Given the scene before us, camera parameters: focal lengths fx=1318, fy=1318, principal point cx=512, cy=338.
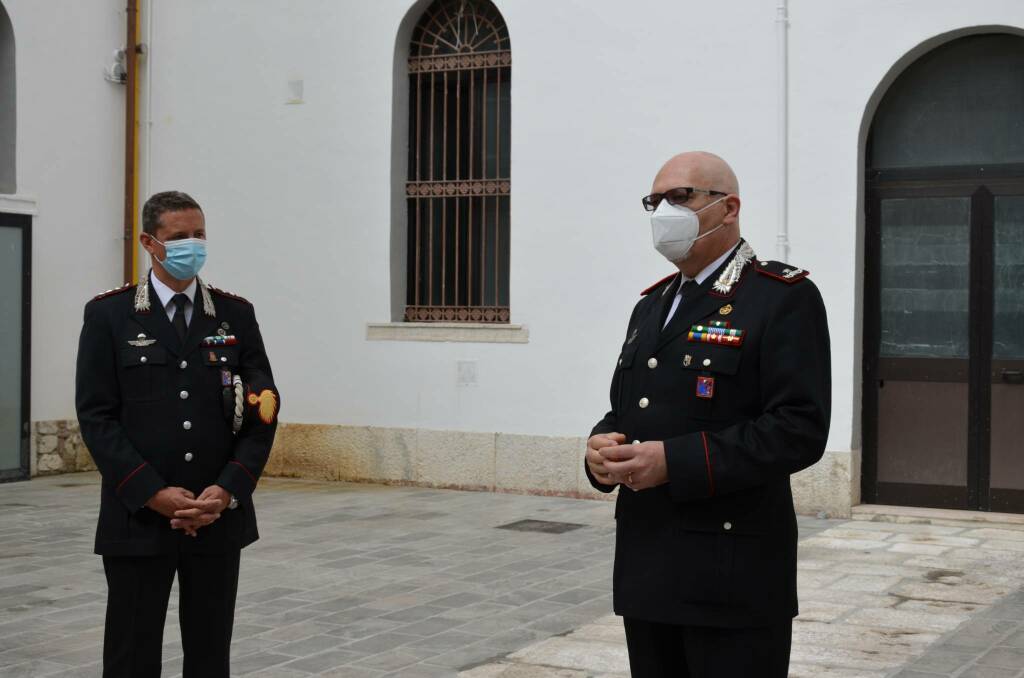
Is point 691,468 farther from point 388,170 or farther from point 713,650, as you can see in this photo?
point 388,170

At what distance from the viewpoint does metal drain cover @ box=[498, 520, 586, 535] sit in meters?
8.96

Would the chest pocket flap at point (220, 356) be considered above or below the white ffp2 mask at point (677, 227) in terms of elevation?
below

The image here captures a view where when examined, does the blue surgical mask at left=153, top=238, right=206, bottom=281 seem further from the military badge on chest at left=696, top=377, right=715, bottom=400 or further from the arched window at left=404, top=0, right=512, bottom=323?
the arched window at left=404, top=0, right=512, bottom=323

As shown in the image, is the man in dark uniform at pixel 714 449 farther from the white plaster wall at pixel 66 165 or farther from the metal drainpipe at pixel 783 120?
the white plaster wall at pixel 66 165

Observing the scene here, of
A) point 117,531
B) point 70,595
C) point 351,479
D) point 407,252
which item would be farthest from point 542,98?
point 117,531

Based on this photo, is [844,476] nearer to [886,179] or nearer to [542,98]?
[886,179]

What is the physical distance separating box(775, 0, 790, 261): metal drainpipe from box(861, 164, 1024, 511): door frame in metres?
0.64

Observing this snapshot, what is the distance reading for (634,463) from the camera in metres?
2.99

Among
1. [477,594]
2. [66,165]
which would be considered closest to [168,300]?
[477,594]

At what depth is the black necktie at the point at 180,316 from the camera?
12.9ft

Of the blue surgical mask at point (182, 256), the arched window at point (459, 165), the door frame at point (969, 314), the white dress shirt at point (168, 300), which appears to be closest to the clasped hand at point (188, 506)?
the white dress shirt at point (168, 300)

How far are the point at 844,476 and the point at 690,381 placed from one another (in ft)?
21.8

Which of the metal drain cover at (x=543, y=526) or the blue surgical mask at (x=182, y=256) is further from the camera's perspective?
the metal drain cover at (x=543, y=526)

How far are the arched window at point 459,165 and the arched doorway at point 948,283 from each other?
10.0 feet
